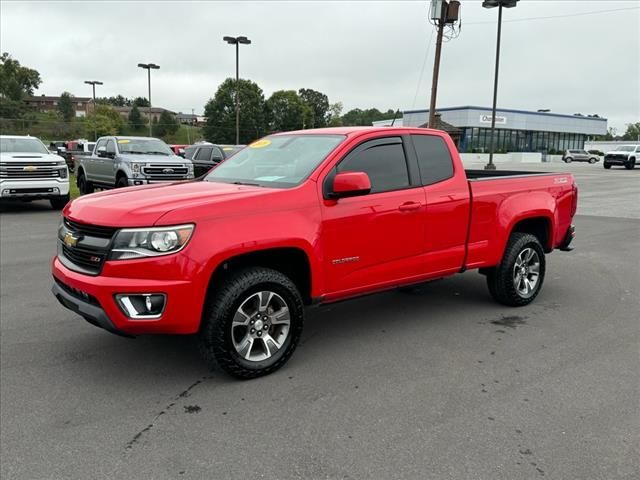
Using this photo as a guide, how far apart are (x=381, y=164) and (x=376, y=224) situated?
59cm

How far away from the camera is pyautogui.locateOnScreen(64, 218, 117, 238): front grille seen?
3697 millimetres

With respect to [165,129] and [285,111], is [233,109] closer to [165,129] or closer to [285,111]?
[285,111]

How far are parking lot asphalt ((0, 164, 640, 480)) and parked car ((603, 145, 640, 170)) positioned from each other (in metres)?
41.6

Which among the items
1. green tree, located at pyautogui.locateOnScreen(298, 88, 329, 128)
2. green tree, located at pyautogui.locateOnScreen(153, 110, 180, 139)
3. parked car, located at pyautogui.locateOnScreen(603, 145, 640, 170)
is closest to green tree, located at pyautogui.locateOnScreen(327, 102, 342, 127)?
green tree, located at pyautogui.locateOnScreen(298, 88, 329, 128)

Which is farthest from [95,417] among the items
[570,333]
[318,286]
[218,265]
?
[570,333]

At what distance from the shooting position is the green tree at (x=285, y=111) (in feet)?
329

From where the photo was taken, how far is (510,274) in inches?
226

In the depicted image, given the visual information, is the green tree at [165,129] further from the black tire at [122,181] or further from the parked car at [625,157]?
the black tire at [122,181]

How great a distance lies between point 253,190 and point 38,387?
80.7 inches

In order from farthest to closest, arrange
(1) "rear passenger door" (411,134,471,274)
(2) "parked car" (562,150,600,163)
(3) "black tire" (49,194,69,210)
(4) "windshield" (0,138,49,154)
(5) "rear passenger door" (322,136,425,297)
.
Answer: (2) "parked car" (562,150,600,163) → (3) "black tire" (49,194,69,210) → (4) "windshield" (0,138,49,154) → (1) "rear passenger door" (411,134,471,274) → (5) "rear passenger door" (322,136,425,297)

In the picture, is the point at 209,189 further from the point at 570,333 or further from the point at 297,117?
the point at 297,117

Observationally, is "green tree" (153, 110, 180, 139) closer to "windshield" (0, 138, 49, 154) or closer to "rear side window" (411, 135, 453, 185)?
"windshield" (0, 138, 49, 154)

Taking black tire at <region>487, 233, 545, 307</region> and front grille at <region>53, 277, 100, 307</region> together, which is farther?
black tire at <region>487, 233, 545, 307</region>

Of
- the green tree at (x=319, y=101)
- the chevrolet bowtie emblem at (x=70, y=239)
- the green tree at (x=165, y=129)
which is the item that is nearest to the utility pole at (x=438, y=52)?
the chevrolet bowtie emblem at (x=70, y=239)
